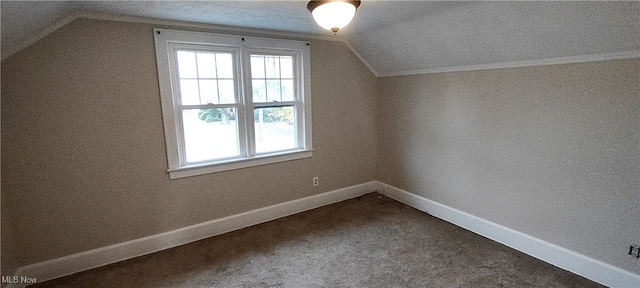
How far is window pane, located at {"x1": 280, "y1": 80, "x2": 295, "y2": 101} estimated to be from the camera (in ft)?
11.2

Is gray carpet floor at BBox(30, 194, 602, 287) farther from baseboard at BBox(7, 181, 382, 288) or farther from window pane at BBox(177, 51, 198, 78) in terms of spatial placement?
window pane at BBox(177, 51, 198, 78)

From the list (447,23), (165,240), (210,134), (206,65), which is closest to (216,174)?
(210,134)

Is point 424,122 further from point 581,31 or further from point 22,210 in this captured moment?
point 22,210

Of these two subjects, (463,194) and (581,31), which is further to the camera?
(463,194)

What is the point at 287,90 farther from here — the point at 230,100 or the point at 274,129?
the point at 230,100

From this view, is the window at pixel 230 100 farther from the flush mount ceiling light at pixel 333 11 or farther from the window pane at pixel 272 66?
the flush mount ceiling light at pixel 333 11

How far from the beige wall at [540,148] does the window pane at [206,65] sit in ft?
7.27

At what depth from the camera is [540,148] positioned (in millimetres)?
2531

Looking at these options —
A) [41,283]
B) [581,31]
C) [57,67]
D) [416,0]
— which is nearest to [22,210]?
[41,283]

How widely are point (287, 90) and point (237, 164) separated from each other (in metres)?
1.01

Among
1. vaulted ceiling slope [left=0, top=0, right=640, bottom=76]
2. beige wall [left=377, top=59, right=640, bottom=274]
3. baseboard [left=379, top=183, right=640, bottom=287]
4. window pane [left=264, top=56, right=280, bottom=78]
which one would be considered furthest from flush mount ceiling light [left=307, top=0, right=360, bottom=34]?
baseboard [left=379, top=183, right=640, bottom=287]

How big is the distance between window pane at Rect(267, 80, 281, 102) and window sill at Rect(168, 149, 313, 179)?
62 centimetres

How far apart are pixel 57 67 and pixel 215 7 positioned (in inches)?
50.6

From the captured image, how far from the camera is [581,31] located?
202cm
